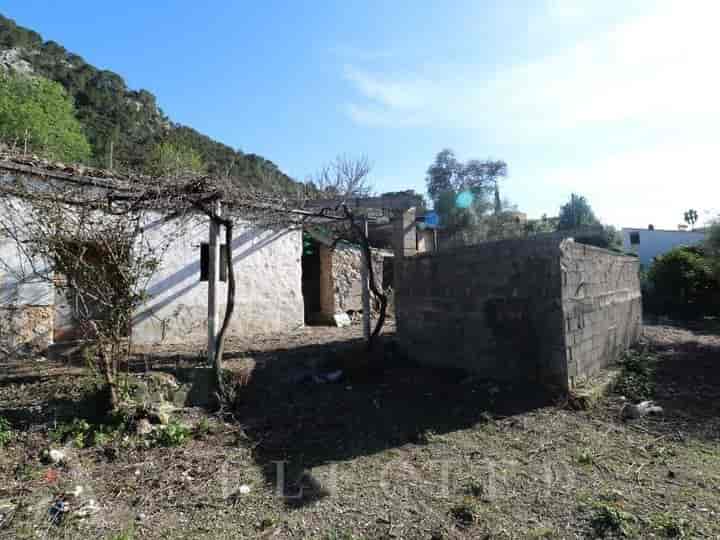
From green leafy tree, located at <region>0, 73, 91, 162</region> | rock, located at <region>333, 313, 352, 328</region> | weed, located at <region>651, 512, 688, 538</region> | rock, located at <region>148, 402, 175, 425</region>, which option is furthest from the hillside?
weed, located at <region>651, 512, 688, 538</region>

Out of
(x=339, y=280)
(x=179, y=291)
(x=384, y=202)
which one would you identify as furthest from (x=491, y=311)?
(x=339, y=280)

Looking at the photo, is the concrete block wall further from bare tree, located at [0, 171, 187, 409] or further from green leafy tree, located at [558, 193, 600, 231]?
green leafy tree, located at [558, 193, 600, 231]

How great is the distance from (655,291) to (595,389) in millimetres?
11035

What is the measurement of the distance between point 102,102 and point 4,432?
131 feet

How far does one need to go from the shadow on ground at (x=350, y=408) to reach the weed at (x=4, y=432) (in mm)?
2133

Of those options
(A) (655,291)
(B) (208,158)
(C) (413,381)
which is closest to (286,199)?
(C) (413,381)

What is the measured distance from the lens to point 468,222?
1030 inches

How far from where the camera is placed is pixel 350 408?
511cm

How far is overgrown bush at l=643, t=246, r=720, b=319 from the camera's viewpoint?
12750mm

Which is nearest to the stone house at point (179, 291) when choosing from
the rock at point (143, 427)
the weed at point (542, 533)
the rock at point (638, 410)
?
the rock at point (143, 427)

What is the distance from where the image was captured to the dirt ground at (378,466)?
2.86 m

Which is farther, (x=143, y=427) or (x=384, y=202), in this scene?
(x=384, y=202)

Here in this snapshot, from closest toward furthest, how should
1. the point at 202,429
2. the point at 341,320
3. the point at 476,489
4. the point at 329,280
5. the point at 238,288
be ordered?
1. the point at 476,489
2. the point at 202,429
3. the point at 238,288
4. the point at 341,320
5. the point at 329,280

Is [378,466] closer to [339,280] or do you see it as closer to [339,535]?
[339,535]
